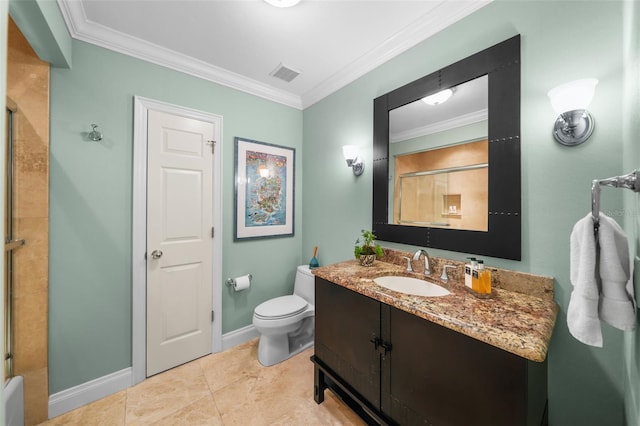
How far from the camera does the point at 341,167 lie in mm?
2346

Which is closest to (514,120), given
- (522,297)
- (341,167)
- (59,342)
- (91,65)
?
(522,297)

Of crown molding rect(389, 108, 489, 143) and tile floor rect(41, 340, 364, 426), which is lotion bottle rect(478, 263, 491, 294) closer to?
crown molding rect(389, 108, 489, 143)

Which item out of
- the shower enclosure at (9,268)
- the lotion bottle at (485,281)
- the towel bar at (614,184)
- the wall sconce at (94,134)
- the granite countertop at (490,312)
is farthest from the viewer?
the wall sconce at (94,134)

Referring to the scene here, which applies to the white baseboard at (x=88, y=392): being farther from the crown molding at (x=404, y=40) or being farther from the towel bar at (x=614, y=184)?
the crown molding at (x=404, y=40)

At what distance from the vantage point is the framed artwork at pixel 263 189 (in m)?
2.40

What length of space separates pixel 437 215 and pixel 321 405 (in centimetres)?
149

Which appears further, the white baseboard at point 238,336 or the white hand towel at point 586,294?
the white baseboard at point 238,336

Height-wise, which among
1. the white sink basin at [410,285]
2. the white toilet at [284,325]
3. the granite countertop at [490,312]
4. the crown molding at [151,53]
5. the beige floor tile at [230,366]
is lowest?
the beige floor tile at [230,366]

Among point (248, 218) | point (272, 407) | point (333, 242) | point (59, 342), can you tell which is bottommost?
point (272, 407)

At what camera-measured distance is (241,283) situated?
7.65 feet

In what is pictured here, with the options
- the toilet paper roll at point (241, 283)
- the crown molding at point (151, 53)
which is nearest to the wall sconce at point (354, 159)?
the crown molding at point (151, 53)

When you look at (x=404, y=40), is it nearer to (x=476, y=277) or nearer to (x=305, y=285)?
(x=476, y=277)

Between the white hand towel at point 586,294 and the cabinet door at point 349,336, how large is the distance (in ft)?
2.44

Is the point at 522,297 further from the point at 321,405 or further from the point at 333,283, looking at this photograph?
the point at 321,405
